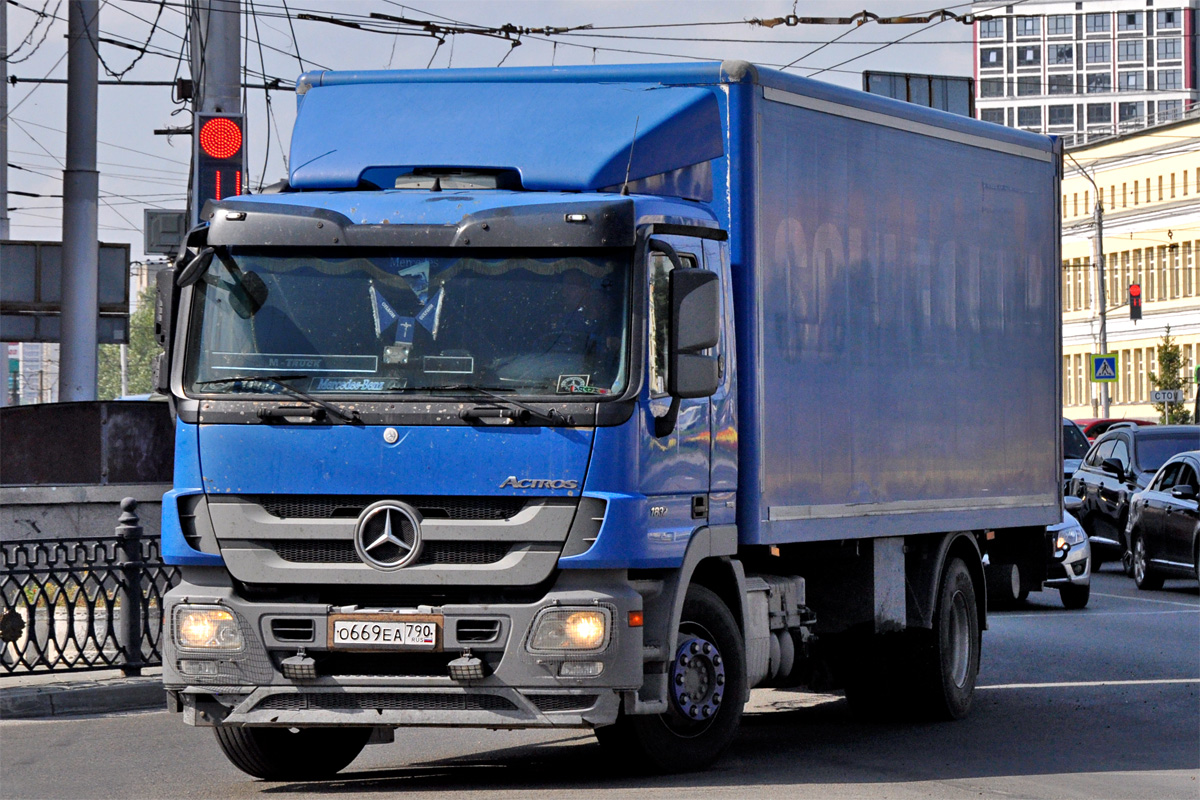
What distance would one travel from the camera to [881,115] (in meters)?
11.1

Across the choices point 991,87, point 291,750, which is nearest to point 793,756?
point 291,750

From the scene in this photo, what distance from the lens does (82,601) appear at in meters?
13.8

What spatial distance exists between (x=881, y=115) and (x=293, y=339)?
3.73 metres

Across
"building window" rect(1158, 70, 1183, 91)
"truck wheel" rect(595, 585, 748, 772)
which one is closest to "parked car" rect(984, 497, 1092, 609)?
"truck wheel" rect(595, 585, 748, 772)

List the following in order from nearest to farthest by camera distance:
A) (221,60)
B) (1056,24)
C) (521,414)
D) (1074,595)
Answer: (521,414)
(221,60)
(1074,595)
(1056,24)

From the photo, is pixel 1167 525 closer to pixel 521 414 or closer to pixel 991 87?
pixel 521 414

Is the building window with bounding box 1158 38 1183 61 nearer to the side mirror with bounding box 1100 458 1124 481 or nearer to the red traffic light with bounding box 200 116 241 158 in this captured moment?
the side mirror with bounding box 1100 458 1124 481

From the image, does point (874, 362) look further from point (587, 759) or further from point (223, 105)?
point (223, 105)

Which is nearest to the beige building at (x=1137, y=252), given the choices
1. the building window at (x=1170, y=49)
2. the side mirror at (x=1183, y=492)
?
the side mirror at (x=1183, y=492)

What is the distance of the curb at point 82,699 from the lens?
12.7 metres

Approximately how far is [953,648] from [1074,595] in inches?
339

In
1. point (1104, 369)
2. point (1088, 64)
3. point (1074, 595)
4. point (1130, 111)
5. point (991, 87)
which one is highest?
point (1088, 64)

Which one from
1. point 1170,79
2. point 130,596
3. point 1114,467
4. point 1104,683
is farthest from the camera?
point 1170,79

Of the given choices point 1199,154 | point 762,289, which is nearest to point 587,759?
point 762,289
